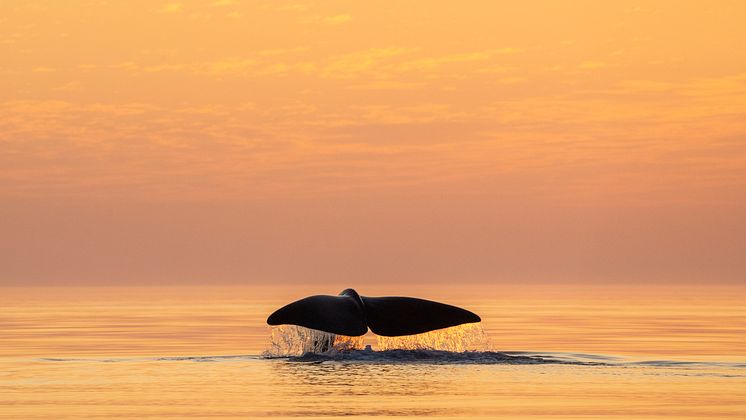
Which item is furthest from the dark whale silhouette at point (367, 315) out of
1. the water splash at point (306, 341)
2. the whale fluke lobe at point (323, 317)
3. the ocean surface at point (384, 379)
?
the water splash at point (306, 341)

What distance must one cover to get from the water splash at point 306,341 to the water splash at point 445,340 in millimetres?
734

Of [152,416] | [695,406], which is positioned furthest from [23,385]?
[695,406]

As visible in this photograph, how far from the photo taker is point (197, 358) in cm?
2992

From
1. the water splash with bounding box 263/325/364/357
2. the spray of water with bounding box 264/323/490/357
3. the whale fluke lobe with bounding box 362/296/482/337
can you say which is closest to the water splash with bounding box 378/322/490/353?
the spray of water with bounding box 264/323/490/357

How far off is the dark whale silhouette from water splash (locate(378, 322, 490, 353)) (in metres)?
0.39

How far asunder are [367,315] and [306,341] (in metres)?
1.83

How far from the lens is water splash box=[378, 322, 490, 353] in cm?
2833

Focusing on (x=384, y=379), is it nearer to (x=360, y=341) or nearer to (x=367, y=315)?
(x=367, y=315)

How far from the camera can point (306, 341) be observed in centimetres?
2878

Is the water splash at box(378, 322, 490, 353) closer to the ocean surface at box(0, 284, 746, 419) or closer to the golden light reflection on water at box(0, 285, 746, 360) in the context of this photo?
the ocean surface at box(0, 284, 746, 419)

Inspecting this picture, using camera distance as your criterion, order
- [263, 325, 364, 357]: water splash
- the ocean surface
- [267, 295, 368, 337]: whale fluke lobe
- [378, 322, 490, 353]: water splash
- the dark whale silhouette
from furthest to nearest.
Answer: [263, 325, 364, 357]: water splash → [378, 322, 490, 353]: water splash → the dark whale silhouette → [267, 295, 368, 337]: whale fluke lobe → the ocean surface

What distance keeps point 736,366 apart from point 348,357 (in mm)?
8023

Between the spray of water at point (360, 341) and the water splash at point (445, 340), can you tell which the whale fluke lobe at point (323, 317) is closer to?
the spray of water at point (360, 341)

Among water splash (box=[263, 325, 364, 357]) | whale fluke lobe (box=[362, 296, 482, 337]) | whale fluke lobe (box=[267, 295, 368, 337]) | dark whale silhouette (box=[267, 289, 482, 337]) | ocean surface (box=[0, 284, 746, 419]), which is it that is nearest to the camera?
ocean surface (box=[0, 284, 746, 419])
